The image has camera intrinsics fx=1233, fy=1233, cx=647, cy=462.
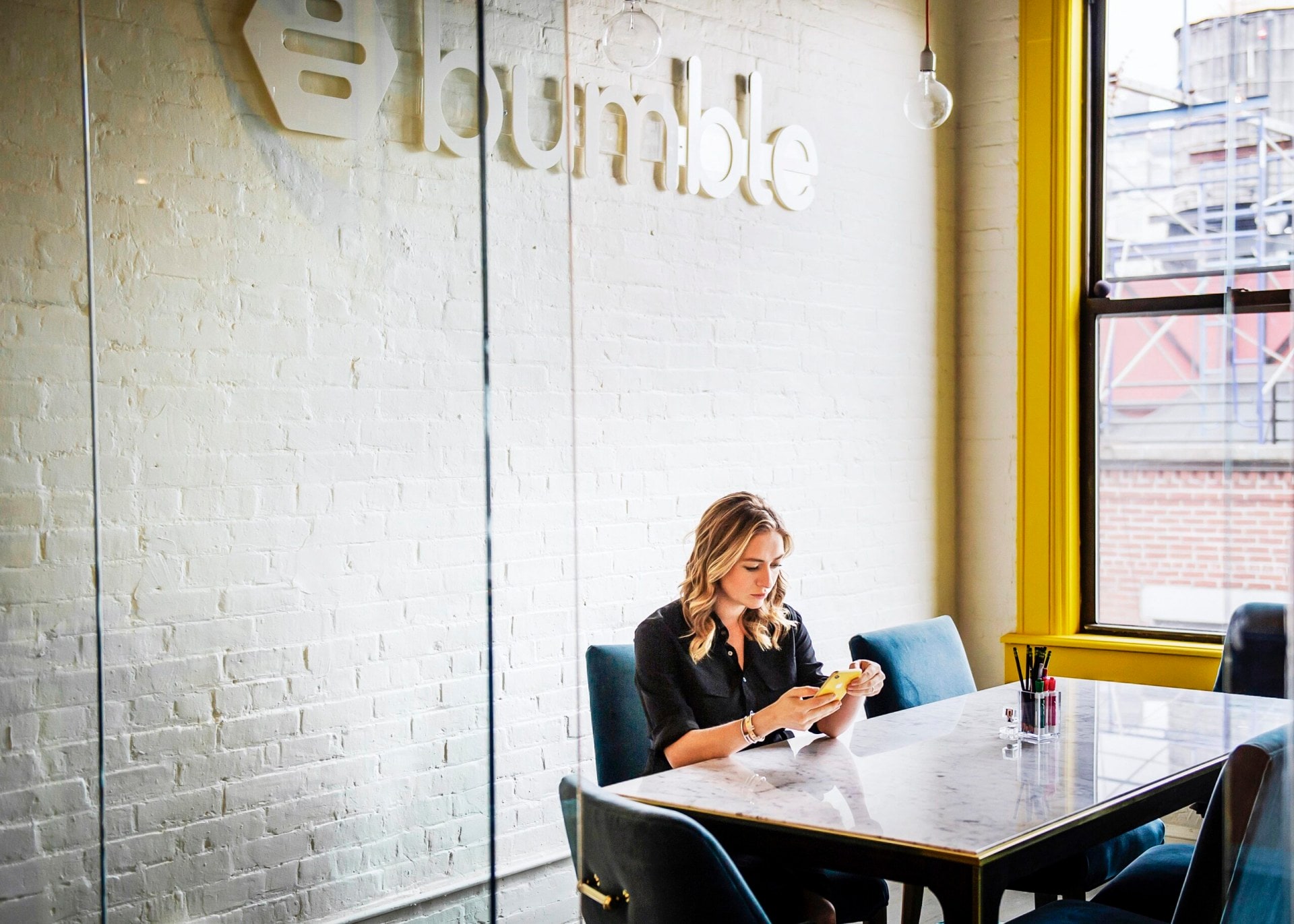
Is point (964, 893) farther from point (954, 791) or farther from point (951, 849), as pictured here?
point (954, 791)

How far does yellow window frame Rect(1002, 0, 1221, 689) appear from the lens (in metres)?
4.68

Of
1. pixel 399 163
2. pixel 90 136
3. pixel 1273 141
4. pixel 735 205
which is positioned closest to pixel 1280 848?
pixel 1273 141

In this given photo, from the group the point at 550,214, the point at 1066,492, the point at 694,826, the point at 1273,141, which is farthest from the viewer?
the point at 1066,492

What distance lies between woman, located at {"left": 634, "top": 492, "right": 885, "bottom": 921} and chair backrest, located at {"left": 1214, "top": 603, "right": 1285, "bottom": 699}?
156 cm

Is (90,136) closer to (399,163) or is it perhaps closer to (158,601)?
(399,163)

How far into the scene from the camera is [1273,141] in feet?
2.74

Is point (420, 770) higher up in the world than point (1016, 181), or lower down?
lower down

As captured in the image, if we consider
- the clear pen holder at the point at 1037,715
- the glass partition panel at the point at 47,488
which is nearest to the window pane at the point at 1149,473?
the clear pen holder at the point at 1037,715

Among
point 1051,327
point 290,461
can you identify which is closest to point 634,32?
point 290,461

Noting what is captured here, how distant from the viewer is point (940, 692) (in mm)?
3404

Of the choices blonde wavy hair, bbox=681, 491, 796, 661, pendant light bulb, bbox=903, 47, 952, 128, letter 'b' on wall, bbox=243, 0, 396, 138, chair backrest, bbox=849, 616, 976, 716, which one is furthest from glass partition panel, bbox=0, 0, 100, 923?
pendant light bulb, bbox=903, 47, 952, 128

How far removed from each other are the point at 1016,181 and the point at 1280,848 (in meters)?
4.23

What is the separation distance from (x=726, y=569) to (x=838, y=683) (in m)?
0.38

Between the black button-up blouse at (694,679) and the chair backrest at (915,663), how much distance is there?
1.02 feet
